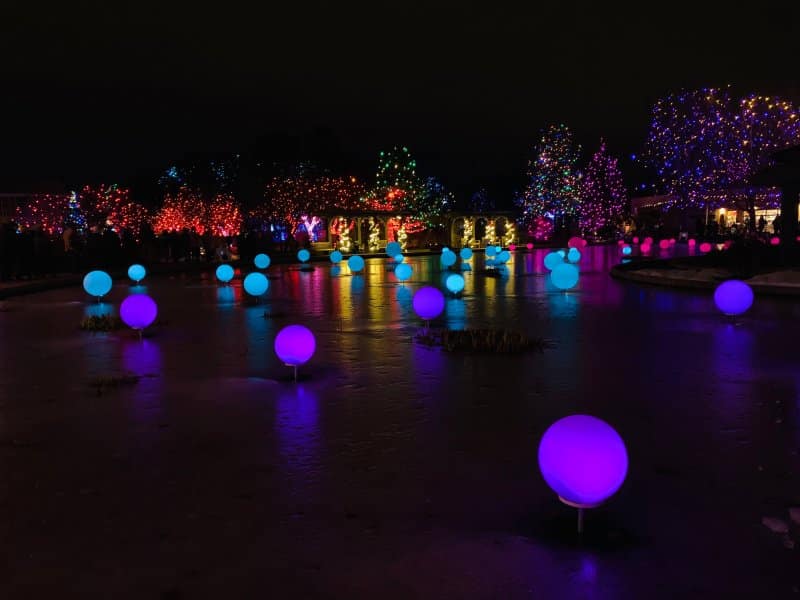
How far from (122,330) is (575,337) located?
302 inches

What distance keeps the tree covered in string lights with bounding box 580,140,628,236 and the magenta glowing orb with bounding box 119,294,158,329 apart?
5948 cm

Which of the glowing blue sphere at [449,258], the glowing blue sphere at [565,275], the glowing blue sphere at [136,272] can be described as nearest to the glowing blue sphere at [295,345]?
the glowing blue sphere at [565,275]

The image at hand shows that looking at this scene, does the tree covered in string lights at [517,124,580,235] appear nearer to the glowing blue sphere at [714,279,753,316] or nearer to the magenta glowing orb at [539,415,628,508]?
the glowing blue sphere at [714,279,753,316]

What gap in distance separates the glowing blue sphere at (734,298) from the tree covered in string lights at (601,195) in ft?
183

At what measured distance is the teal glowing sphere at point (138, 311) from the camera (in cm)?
1186

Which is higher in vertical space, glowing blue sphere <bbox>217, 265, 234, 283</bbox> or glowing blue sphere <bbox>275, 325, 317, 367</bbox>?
glowing blue sphere <bbox>217, 265, 234, 283</bbox>

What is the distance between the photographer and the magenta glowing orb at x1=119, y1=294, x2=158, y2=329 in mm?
11859

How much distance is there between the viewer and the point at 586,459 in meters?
4.03

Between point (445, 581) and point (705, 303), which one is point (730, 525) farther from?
point (705, 303)

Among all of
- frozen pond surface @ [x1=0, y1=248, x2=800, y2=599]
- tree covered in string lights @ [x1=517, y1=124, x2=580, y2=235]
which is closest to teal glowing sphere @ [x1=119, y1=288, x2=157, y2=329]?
frozen pond surface @ [x1=0, y1=248, x2=800, y2=599]

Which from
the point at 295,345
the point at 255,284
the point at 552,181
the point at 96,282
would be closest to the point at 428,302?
the point at 295,345

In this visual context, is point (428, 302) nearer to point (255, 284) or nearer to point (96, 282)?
point (255, 284)

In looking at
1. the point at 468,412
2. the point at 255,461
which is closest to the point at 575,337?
the point at 468,412

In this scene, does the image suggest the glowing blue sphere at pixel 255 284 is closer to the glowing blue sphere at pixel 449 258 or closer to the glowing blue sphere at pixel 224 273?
the glowing blue sphere at pixel 224 273
